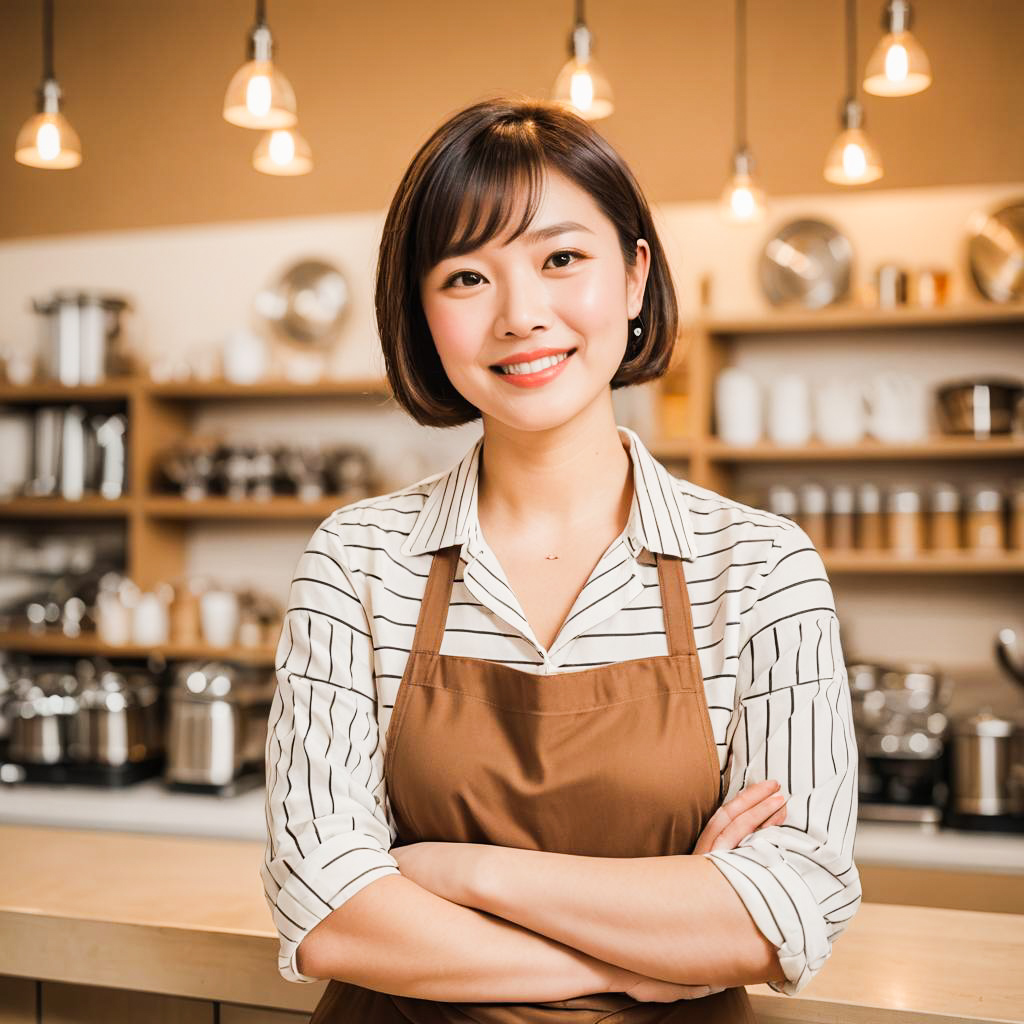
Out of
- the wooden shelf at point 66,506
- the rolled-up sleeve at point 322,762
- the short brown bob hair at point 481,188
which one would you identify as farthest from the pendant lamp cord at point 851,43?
the rolled-up sleeve at point 322,762

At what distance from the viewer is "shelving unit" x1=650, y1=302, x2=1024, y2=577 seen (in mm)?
3742

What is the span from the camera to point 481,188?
125cm

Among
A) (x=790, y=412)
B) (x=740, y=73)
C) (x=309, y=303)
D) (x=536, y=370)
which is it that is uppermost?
(x=740, y=73)

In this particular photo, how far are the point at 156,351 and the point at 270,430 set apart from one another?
0.59 meters

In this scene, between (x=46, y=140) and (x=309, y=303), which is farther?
(x=309, y=303)

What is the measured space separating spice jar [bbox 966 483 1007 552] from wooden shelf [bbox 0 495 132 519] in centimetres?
290

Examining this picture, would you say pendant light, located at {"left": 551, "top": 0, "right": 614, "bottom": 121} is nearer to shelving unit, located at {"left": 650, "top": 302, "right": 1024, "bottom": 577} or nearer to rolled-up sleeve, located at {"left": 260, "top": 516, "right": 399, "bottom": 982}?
shelving unit, located at {"left": 650, "top": 302, "right": 1024, "bottom": 577}

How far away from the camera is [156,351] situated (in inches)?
190

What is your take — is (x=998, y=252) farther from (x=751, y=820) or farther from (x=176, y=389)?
(x=751, y=820)

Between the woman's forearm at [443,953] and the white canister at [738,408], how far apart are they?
2933mm

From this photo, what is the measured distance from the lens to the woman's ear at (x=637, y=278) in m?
1.38

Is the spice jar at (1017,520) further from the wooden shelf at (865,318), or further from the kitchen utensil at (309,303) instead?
the kitchen utensil at (309,303)

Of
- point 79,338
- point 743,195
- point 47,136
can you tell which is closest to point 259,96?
point 47,136

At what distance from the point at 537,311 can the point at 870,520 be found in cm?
286
